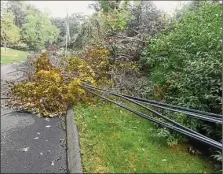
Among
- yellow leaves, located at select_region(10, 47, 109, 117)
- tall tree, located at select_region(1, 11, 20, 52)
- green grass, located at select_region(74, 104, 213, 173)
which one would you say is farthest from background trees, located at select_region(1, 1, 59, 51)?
green grass, located at select_region(74, 104, 213, 173)

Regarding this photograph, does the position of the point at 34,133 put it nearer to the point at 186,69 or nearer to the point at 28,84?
the point at 28,84

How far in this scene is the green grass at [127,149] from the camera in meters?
4.41

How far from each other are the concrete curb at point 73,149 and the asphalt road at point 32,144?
0.37ft

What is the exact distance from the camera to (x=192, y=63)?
17.6 ft

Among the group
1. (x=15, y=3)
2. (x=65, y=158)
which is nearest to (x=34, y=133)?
(x=65, y=158)

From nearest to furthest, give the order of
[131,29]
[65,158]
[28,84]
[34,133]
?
[65,158]
[34,133]
[28,84]
[131,29]

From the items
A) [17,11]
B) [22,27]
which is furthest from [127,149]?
[17,11]

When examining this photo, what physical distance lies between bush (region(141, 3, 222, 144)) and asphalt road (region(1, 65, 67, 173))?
2.37 m

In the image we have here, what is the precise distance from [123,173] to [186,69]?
8.25 feet

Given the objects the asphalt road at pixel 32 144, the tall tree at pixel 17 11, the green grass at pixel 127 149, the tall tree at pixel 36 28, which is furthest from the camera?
the tall tree at pixel 17 11

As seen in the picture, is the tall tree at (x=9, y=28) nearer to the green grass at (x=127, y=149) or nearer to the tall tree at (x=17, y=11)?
the tall tree at (x=17, y=11)

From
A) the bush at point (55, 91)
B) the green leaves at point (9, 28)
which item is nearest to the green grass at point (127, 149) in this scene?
the bush at point (55, 91)

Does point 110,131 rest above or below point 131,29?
below

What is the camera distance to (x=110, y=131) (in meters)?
5.72
